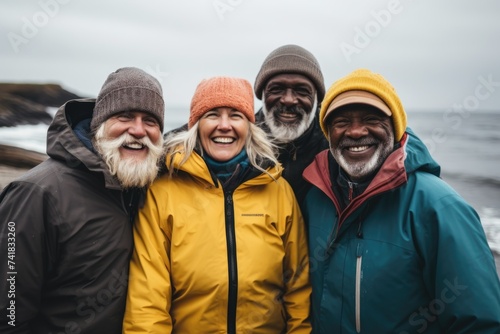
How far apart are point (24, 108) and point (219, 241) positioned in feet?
158

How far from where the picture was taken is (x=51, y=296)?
2.95 meters

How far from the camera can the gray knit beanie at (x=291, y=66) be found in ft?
15.9

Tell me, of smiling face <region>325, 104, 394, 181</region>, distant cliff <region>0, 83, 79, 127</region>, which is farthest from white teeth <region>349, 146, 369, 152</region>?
distant cliff <region>0, 83, 79, 127</region>

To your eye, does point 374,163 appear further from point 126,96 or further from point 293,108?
point 126,96

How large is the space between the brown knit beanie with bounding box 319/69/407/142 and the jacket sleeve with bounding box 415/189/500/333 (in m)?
0.73

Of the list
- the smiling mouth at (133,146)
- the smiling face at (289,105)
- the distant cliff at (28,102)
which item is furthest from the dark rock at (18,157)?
the distant cliff at (28,102)

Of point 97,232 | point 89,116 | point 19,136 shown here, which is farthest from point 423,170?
point 19,136

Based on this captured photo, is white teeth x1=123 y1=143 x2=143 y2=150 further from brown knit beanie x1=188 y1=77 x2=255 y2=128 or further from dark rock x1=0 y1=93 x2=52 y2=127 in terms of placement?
dark rock x1=0 y1=93 x2=52 y2=127

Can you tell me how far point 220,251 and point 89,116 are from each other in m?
1.66

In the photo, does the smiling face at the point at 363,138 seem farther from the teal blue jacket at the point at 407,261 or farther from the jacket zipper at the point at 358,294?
the jacket zipper at the point at 358,294

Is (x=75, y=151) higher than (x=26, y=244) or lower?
higher

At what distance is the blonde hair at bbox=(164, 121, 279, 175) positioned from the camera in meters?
3.51

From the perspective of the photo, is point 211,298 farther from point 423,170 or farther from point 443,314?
point 423,170

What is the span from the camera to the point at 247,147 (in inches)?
147
